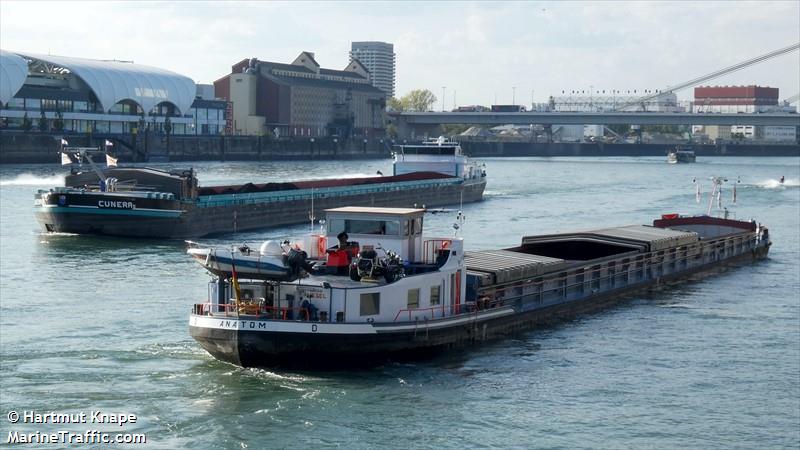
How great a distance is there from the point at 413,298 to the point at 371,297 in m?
1.32

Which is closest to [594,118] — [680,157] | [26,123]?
[680,157]

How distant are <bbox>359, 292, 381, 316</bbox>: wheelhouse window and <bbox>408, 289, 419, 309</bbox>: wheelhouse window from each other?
95 cm

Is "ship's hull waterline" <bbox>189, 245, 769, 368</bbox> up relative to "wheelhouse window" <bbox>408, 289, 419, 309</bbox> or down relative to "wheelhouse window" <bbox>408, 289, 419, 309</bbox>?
down

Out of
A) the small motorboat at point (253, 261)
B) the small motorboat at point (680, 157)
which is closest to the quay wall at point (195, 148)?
the small motorboat at point (680, 157)

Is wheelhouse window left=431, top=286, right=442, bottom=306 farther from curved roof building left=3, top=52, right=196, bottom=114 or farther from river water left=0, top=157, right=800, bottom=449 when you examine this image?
curved roof building left=3, top=52, right=196, bottom=114

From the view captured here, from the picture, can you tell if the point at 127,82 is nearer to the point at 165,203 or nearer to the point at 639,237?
the point at 165,203

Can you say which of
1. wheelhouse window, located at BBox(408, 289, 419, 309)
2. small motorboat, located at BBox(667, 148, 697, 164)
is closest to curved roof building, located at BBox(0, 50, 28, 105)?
small motorboat, located at BBox(667, 148, 697, 164)

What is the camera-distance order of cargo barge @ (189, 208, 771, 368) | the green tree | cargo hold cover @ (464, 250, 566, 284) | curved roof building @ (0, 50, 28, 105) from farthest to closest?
the green tree, curved roof building @ (0, 50, 28, 105), cargo hold cover @ (464, 250, 566, 284), cargo barge @ (189, 208, 771, 368)

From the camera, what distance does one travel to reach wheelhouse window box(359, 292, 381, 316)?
77.3ft

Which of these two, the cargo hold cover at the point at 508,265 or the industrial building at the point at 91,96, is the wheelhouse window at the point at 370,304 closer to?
the cargo hold cover at the point at 508,265

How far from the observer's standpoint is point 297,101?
16250 centimetres

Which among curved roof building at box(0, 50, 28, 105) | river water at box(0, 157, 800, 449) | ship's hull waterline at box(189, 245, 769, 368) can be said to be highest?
curved roof building at box(0, 50, 28, 105)

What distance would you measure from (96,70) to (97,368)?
105364mm

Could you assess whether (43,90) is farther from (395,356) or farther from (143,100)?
(395,356)
